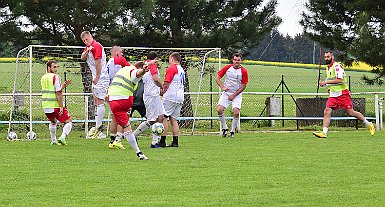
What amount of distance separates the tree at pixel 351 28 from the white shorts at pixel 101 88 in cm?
1278

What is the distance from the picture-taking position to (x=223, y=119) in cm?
2170

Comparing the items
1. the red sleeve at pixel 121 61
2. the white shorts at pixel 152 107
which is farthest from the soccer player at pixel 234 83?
the white shorts at pixel 152 107

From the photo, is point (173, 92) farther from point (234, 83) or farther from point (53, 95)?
point (234, 83)

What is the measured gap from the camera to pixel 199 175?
37.7 ft

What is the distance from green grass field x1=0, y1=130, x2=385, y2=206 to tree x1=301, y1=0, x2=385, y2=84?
12.6 m

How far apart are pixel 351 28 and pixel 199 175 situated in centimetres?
2203

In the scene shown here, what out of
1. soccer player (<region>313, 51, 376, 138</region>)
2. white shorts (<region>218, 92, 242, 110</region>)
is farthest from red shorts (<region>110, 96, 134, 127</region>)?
white shorts (<region>218, 92, 242, 110</region>)

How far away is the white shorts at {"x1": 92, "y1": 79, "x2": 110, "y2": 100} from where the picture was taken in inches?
731

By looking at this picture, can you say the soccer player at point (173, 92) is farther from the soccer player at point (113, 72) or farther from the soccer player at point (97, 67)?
the soccer player at point (97, 67)

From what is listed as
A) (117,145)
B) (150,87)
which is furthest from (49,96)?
(150,87)

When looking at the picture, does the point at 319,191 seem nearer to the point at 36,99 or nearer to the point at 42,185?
the point at 42,185

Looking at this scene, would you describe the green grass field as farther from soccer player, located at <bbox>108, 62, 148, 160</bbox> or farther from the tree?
the tree

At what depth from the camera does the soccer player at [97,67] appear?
18177 millimetres

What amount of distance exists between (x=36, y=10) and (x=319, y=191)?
17349 millimetres
